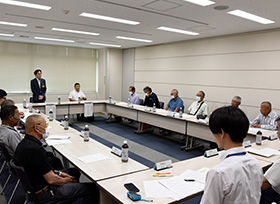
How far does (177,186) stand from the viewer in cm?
190

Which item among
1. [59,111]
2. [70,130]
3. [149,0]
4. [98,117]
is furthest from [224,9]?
[98,117]

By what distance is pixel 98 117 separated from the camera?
883 cm

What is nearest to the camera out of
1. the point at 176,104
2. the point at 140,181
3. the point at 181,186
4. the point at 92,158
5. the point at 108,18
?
the point at 181,186

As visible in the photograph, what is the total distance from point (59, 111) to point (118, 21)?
3.51 m

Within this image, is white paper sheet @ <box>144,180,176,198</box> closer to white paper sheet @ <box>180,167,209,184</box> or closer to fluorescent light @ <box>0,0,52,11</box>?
white paper sheet @ <box>180,167,209,184</box>

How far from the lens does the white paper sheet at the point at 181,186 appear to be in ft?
5.84

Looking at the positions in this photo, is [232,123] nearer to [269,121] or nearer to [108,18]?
[269,121]

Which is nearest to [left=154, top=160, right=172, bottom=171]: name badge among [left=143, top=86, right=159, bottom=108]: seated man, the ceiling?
the ceiling

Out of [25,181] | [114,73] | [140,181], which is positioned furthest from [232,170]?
[114,73]

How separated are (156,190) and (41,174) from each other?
3.29ft

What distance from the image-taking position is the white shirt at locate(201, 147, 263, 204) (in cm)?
106

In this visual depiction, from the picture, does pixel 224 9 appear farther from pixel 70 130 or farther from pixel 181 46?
pixel 181 46

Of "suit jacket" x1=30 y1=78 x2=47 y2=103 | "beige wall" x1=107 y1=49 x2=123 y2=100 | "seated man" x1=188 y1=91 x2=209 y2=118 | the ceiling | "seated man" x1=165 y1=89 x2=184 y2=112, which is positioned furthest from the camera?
"beige wall" x1=107 y1=49 x2=123 y2=100

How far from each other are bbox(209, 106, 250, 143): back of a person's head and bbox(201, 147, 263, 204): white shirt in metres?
0.07
